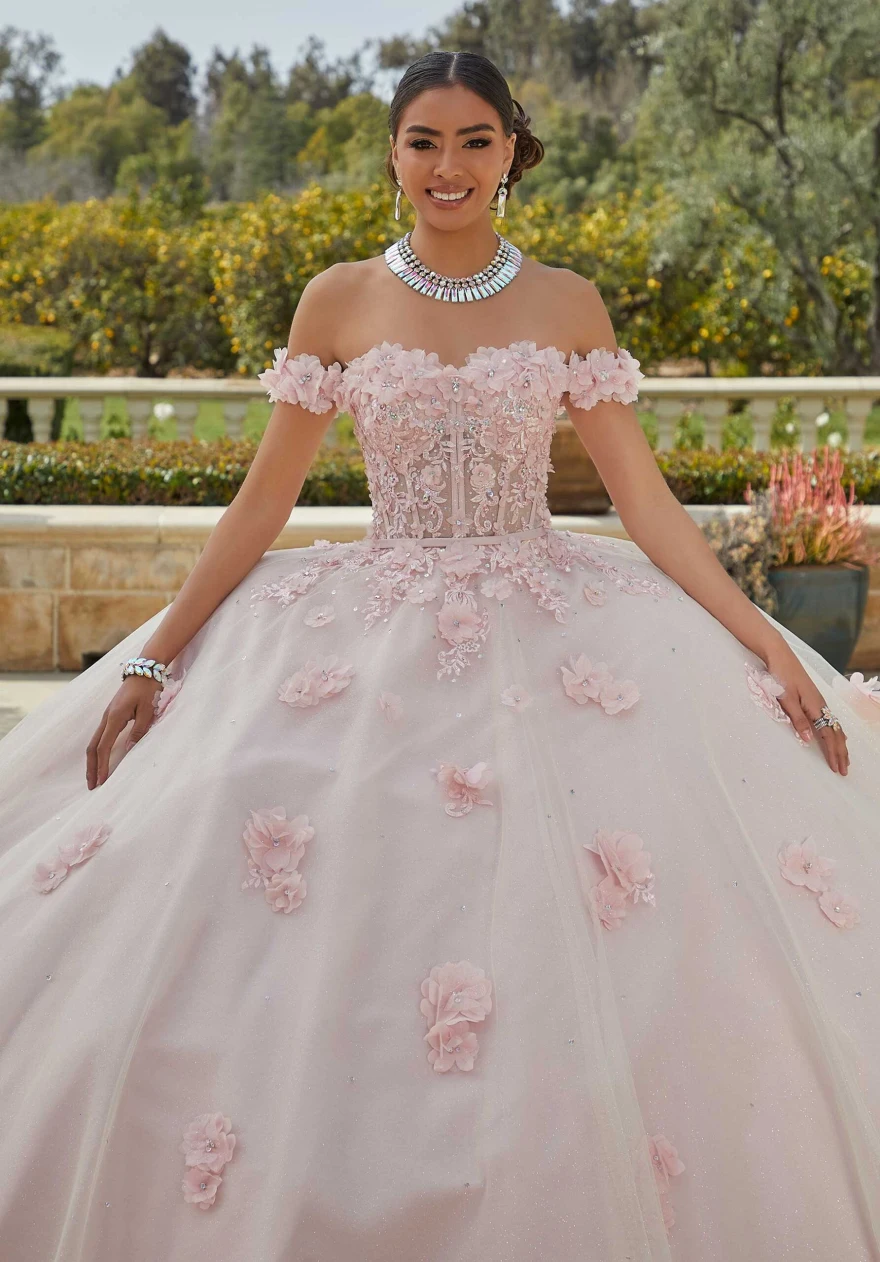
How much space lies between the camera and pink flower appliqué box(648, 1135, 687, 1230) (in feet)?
5.80

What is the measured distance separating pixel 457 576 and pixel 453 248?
73 cm

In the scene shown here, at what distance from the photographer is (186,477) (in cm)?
704

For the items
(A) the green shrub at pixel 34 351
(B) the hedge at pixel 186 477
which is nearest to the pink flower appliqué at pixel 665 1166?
(B) the hedge at pixel 186 477

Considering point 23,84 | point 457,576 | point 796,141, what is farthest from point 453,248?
point 23,84

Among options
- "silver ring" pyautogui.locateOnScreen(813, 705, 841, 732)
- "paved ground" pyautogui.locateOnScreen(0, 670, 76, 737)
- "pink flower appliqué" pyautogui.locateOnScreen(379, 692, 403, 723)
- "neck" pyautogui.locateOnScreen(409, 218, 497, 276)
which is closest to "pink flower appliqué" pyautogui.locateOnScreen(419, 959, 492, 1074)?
"pink flower appliqué" pyautogui.locateOnScreen(379, 692, 403, 723)

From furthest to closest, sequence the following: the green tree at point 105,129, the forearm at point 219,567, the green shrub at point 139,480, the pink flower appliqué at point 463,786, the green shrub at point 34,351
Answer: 1. the green tree at point 105,129
2. the green shrub at point 34,351
3. the green shrub at point 139,480
4. the forearm at point 219,567
5. the pink flower appliqué at point 463,786

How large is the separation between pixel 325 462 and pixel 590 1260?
18.8ft

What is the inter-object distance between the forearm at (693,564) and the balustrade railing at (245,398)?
19.8 feet

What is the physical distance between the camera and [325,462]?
23.2 feet

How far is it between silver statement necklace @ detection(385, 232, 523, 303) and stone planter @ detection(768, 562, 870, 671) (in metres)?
3.06

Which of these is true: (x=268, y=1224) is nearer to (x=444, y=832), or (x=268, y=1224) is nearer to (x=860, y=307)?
(x=444, y=832)

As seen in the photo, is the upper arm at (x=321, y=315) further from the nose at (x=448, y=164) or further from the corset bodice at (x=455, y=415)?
the nose at (x=448, y=164)

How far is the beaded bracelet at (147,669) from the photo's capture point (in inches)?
96.7

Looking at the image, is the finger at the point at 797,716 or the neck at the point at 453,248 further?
the neck at the point at 453,248
